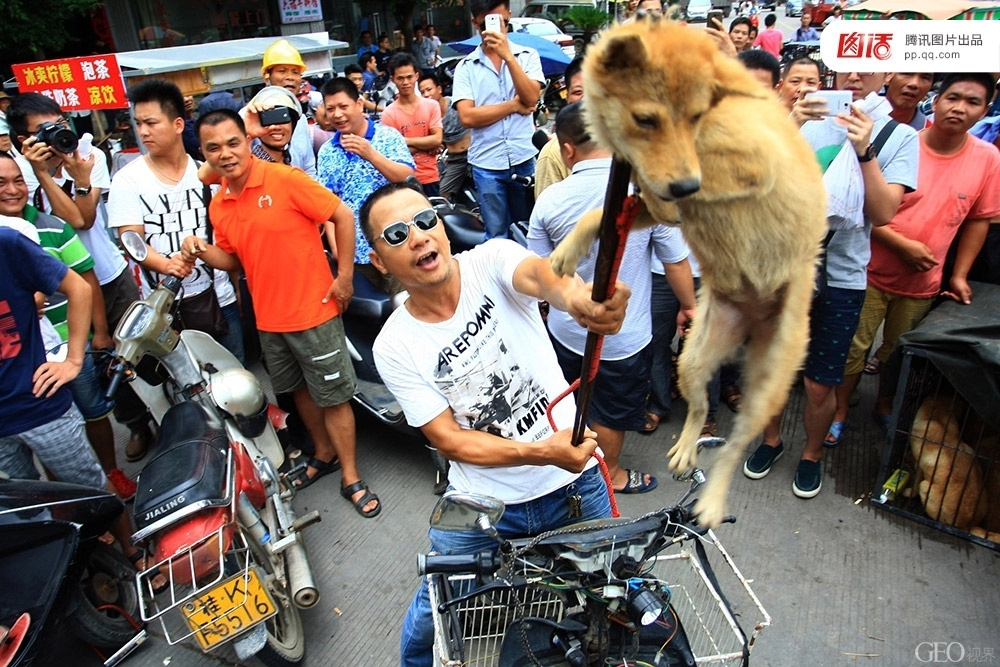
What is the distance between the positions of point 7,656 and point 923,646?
3851 mm

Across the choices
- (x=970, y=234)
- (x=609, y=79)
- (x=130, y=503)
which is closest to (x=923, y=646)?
(x=970, y=234)

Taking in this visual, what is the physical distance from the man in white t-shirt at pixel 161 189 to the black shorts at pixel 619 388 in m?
2.44

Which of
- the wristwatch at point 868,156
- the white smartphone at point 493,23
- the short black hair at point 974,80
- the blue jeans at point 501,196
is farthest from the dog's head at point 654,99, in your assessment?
the blue jeans at point 501,196

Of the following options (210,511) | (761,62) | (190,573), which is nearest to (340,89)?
(761,62)

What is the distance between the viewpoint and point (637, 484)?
3867 millimetres

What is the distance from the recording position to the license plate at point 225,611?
A: 2.41 metres

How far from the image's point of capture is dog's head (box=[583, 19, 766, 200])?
45.8 inches

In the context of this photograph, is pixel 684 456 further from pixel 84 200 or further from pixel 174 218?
pixel 84 200

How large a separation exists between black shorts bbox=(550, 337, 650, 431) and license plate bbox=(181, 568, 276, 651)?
6.15 feet

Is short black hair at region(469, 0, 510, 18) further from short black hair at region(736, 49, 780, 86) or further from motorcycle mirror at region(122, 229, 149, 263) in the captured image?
motorcycle mirror at region(122, 229, 149, 263)

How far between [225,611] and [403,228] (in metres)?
1.68

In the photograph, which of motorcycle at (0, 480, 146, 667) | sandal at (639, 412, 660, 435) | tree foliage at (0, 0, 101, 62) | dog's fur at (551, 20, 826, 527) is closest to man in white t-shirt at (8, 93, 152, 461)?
motorcycle at (0, 480, 146, 667)

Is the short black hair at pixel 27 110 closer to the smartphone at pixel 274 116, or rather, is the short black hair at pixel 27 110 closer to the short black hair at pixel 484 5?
the smartphone at pixel 274 116

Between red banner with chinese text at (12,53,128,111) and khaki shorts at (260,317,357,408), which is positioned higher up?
red banner with chinese text at (12,53,128,111)
